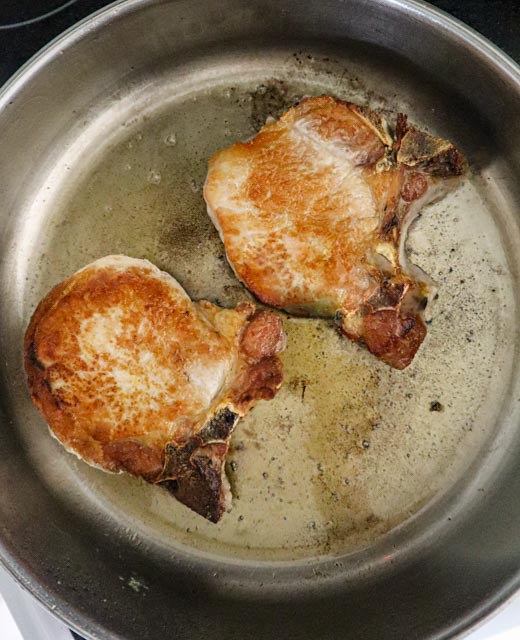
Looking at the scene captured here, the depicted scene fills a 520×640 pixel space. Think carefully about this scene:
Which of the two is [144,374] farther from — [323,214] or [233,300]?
[323,214]

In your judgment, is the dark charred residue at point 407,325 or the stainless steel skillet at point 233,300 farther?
the stainless steel skillet at point 233,300

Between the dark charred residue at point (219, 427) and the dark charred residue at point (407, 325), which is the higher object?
the dark charred residue at point (407, 325)

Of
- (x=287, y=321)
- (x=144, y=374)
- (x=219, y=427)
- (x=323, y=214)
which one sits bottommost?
(x=219, y=427)

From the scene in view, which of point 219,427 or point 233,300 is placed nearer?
point 219,427

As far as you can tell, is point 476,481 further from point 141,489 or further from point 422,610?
point 141,489

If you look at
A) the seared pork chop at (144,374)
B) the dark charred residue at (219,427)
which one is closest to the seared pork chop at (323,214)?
the seared pork chop at (144,374)

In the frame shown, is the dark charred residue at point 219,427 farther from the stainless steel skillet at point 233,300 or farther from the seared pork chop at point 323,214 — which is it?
the seared pork chop at point 323,214

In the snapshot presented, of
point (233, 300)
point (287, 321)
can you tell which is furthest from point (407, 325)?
point (233, 300)
